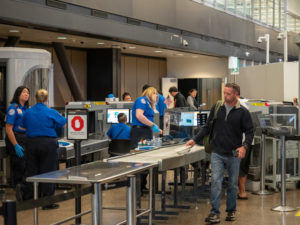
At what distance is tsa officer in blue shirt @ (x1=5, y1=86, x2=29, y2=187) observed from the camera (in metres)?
8.45

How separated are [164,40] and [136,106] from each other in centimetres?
970

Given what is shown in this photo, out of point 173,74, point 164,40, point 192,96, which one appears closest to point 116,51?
point 164,40

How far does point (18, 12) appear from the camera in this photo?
1188cm

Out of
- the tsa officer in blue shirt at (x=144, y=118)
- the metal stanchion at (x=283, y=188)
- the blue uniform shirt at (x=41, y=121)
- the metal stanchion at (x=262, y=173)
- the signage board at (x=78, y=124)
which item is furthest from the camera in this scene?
the metal stanchion at (x=262, y=173)

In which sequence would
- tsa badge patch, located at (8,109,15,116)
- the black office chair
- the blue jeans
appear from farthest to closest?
1. the black office chair
2. tsa badge patch, located at (8,109,15,116)
3. the blue jeans

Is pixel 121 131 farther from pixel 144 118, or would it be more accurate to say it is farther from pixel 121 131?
pixel 144 118

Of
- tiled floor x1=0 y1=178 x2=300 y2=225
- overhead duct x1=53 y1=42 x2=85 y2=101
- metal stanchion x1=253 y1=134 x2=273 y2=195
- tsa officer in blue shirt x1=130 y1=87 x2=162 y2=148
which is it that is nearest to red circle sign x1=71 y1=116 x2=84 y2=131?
tiled floor x1=0 y1=178 x2=300 y2=225

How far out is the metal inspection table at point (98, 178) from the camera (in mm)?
4957

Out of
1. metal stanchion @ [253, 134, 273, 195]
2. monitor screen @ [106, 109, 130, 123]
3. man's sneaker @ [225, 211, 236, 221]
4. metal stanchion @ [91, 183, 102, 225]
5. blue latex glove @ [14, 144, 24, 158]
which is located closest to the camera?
metal stanchion @ [91, 183, 102, 225]

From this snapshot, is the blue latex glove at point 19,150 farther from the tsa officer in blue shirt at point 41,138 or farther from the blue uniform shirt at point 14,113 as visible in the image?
the tsa officer in blue shirt at point 41,138

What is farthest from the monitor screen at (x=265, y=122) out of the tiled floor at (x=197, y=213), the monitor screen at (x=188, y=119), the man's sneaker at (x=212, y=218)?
the man's sneaker at (x=212, y=218)

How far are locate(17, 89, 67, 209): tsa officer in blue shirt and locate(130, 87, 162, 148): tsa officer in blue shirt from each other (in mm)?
1733

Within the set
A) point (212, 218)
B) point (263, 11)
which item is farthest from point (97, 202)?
point (263, 11)

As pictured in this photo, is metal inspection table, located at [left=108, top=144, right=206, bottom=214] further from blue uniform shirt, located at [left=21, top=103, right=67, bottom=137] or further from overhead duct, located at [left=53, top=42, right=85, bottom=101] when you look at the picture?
overhead duct, located at [left=53, top=42, right=85, bottom=101]
